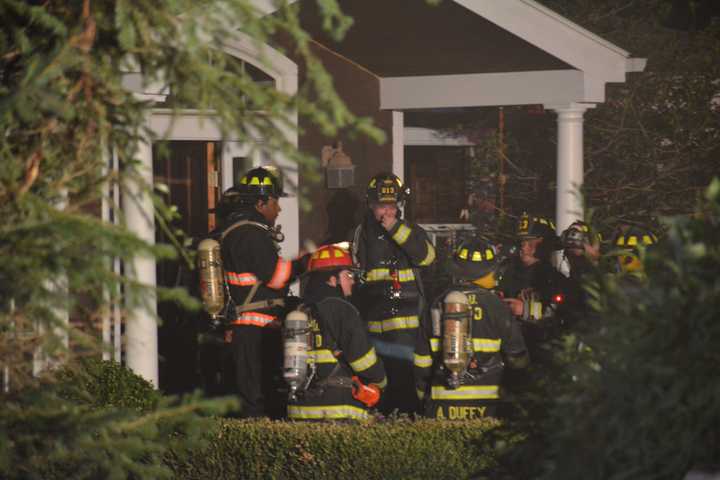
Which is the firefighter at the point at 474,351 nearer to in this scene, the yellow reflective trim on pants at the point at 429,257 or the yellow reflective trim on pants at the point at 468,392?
the yellow reflective trim on pants at the point at 468,392

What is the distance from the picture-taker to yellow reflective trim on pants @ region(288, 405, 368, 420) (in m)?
7.50

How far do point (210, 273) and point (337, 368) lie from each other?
1.64 meters

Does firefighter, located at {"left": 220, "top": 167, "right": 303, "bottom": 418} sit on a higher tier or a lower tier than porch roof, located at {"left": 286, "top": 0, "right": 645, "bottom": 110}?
lower

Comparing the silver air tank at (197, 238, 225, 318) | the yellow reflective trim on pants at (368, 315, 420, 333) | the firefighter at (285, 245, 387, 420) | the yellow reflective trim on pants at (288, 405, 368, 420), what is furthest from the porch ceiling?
the yellow reflective trim on pants at (288, 405, 368, 420)

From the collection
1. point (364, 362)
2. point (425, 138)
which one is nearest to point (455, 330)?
point (364, 362)

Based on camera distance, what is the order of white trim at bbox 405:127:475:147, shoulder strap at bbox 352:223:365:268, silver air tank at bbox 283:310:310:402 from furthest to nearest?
white trim at bbox 405:127:475:147 < shoulder strap at bbox 352:223:365:268 < silver air tank at bbox 283:310:310:402

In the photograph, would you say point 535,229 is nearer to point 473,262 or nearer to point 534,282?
point 534,282

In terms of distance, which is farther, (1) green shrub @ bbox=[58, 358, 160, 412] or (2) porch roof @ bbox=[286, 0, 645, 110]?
(2) porch roof @ bbox=[286, 0, 645, 110]

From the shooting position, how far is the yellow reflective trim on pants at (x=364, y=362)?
24.1ft

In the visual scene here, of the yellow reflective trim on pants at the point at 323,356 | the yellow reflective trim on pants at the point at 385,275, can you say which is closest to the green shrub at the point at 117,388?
the yellow reflective trim on pants at the point at 323,356

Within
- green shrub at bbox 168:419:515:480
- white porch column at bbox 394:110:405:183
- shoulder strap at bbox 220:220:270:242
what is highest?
white porch column at bbox 394:110:405:183

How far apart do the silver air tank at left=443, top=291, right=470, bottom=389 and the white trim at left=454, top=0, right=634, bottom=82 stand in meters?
3.45

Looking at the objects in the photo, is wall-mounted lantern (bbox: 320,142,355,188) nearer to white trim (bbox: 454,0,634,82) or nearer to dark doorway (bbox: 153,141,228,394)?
dark doorway (bbox: 153,141,228,394)

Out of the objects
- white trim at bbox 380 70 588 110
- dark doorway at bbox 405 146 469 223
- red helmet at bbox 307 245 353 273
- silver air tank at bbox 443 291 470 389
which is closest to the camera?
silver air tank at bbox 443 291 470 389
